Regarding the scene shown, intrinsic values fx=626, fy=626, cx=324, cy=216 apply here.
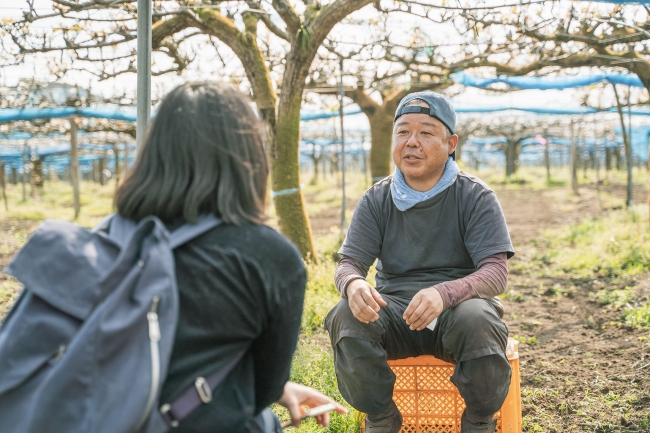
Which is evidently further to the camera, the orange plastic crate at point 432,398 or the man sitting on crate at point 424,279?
the orange plastic crate at point 432,398

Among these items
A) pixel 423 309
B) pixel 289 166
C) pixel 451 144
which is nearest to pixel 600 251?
pixel 289 166

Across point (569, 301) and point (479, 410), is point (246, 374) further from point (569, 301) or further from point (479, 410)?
point (569, 301)

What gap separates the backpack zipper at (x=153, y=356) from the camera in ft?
4.05

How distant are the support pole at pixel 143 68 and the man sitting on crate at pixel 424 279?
1.07m

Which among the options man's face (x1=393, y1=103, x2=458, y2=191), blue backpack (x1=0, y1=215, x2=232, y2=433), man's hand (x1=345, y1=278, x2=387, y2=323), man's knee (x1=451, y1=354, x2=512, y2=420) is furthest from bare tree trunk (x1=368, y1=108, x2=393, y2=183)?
blue backpack (x1=0, y1=215, x2=232, y2=433)

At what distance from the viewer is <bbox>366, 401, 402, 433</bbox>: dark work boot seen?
A: 8.38 ft

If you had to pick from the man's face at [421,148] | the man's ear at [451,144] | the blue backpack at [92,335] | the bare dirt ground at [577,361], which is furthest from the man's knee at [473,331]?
the blue backpack at [92,335]

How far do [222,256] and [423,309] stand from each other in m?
1.19

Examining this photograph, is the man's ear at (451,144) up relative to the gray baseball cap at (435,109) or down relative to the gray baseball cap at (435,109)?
down

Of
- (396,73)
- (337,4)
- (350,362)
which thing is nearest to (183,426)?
(350,362)

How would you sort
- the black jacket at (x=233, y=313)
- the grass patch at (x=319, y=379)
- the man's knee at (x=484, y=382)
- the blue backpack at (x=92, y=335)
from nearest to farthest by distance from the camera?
the blue backpack at (x=92, y=335)
the black jacket at (x=233, y=313)
the man's knee at (x=484, y=382)
the grass patch at (x=319, y=379)

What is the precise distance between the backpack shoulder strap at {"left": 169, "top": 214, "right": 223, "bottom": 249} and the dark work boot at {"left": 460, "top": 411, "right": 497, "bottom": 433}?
1.52m

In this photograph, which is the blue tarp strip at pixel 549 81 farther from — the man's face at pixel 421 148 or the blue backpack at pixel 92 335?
the blue backpack at pixel 92 335

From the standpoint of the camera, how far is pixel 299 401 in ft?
5.83
